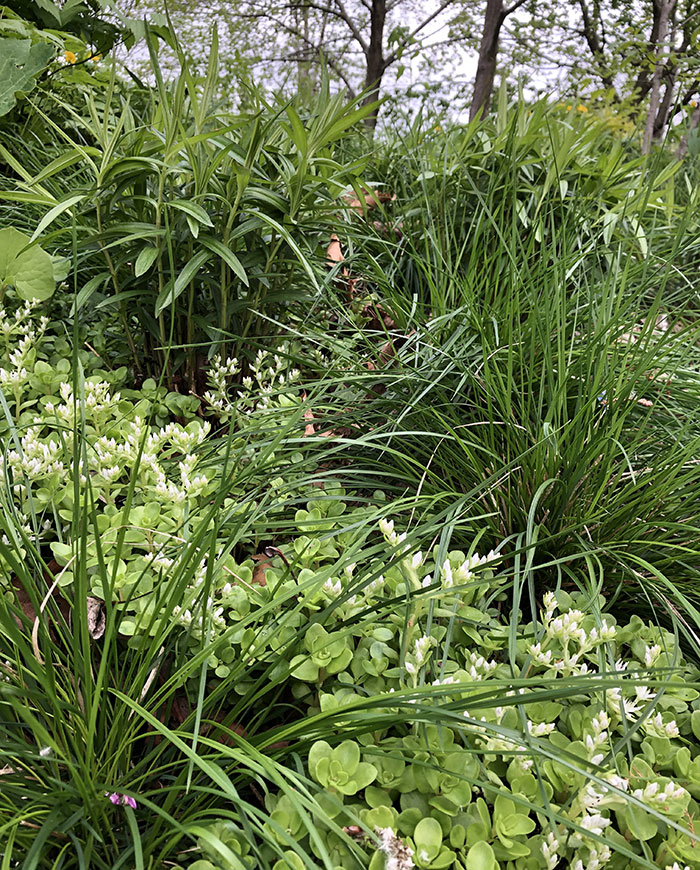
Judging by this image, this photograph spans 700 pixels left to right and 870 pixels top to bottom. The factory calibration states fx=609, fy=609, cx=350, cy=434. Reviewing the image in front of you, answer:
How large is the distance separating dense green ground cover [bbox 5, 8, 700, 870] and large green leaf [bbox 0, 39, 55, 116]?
0.28 meters

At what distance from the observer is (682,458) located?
118cm

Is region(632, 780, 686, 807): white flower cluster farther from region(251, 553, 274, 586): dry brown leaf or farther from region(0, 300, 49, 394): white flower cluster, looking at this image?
region(0, 300, 49, 394): white flower cluster

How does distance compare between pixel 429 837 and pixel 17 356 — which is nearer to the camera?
pixel 429 837

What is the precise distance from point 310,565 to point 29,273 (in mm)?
1052

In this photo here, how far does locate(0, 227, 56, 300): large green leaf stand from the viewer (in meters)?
1.47

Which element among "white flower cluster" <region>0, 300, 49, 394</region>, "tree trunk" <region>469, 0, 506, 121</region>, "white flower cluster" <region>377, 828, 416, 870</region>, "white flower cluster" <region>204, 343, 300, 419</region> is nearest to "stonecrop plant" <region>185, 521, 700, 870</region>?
"white flower cluster" <region>377, 828, 416, 870</region>

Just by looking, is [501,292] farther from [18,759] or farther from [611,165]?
[18,759]

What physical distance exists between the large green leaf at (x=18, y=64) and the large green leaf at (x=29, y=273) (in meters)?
0.68

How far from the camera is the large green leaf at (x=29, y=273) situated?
4.82 ft

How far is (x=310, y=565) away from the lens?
41.6 inches

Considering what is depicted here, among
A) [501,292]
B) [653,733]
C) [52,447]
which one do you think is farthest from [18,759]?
[501,292]

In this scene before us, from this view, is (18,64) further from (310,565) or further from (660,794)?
(660,794)

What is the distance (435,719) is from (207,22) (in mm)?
11992

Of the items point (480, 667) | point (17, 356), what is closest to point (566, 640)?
point (480, 667)
